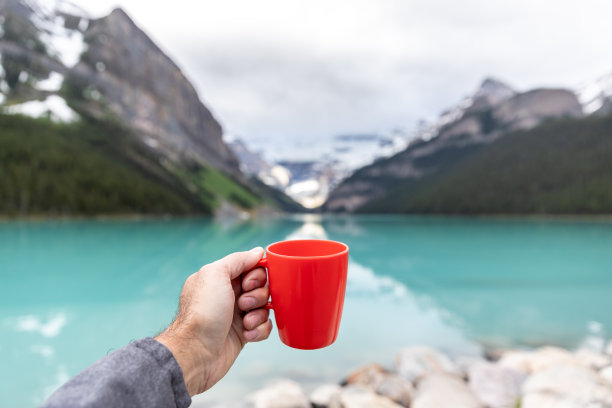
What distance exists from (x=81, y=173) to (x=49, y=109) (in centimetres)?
4813

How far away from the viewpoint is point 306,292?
1507mm

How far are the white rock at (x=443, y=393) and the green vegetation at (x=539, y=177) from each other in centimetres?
9708

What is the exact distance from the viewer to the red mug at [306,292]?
1.49m

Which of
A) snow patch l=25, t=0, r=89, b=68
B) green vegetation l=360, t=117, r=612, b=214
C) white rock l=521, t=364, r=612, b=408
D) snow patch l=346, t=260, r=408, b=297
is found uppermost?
snow patch l=25, t=0, r=89, b=68

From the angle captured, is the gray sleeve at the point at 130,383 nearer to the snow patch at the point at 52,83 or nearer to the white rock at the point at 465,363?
the white rock at the point at 465,363

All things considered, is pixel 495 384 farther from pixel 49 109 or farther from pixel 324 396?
pixel 49 109

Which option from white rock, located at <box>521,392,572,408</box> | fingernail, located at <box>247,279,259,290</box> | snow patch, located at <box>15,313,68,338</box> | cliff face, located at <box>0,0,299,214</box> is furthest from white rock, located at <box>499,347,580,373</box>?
cliff face, located at <box>0,0,299,214</box>

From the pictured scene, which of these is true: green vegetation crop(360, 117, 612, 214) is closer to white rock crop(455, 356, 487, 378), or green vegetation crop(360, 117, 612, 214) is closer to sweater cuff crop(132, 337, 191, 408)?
white rock crop(455, 356, 487, 378)

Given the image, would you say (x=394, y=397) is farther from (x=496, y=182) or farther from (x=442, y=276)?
(x=496, y=182)

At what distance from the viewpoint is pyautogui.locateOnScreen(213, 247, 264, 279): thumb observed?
5.27 ft

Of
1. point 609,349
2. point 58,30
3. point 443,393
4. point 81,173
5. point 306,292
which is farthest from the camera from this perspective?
point 58,30

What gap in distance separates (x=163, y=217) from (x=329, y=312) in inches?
3357

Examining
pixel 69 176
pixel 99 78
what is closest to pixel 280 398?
pixel 69 176

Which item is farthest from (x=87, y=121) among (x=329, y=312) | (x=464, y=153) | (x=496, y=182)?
(x=464, y=153)
